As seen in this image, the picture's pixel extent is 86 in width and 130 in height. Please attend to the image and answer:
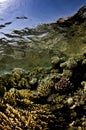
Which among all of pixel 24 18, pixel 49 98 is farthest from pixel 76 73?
pixel 24 18

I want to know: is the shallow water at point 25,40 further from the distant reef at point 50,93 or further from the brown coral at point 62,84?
the brown coral at point 62,84

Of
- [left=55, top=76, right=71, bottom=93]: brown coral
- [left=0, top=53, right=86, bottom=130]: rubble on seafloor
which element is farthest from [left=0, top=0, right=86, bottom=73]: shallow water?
[left=55, top=76, right=71, bottom=93]: brown coral

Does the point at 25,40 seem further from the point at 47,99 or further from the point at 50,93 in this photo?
the point at 47,99

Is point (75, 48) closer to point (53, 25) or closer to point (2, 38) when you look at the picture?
point (53, 25)

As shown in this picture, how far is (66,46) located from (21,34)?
381 cm

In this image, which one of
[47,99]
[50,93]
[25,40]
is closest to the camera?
[47,99]

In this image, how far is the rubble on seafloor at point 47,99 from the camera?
266 inches

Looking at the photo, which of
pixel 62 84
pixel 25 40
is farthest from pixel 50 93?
pixel 25 40

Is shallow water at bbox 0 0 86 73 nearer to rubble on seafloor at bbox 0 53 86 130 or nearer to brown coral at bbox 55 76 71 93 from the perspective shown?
rubble on seafloor at bbox 0 53 86 130

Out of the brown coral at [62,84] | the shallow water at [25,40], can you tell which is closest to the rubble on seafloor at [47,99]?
the brown coral at [62,84]

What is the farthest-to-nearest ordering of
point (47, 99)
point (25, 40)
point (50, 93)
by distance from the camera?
point (25, 40) < point (50, 93) < point (47, 99)

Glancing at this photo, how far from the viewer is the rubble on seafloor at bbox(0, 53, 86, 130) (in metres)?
6.75

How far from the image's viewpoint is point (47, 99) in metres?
9.00

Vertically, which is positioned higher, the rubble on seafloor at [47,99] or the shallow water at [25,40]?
the shallow water at [25,40]
